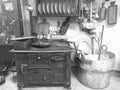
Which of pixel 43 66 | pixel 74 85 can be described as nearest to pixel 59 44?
pixel 43 66

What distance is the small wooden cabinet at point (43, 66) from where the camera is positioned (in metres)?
1.66

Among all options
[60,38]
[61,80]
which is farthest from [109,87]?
[60,38]

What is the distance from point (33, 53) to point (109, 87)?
1405 millimetres

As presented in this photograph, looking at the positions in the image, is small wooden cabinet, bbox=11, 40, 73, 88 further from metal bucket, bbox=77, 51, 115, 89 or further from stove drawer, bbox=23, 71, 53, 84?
metal bucket, bbox=77, 51, 115, 89

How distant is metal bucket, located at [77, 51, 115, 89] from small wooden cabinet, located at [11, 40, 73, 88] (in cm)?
30

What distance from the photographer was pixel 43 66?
5.63 feet

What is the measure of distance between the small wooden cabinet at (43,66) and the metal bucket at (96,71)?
295 millimetres

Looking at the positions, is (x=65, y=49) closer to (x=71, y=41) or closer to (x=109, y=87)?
(x=71, y=41)

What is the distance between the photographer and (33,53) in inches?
65.4

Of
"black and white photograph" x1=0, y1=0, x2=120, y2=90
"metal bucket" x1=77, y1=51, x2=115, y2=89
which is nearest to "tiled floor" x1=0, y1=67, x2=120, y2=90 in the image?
"black and white photograph" x1=0, y1=0, x2=120, y2=90

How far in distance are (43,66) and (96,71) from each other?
835mm

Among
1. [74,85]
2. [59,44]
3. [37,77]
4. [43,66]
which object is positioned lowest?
[74,85]

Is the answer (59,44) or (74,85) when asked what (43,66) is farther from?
(74,85)

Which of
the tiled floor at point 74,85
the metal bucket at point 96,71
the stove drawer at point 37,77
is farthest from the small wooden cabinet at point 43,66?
the metal bucket at point 96,71
